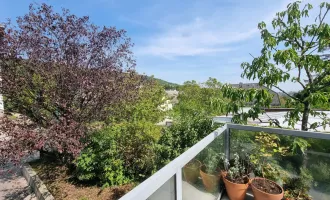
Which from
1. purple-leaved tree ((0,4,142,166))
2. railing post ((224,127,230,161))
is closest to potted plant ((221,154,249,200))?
railing post ((224,127,230,161))

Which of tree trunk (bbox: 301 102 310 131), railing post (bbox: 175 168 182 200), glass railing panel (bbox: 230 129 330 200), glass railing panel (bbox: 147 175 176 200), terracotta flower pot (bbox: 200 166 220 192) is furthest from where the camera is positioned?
tree trunk (bbox: 301 102 310 131)

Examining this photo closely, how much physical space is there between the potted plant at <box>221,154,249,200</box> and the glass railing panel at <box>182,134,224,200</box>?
0.44 ft

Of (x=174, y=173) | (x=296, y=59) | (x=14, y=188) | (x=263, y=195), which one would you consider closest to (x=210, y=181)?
(x=263, y=195)

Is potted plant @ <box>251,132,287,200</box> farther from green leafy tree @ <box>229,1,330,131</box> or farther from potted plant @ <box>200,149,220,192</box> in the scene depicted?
green leafy tree @ <box>229,1,330,131</box>

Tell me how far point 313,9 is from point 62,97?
508cm

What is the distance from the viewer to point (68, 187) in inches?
156

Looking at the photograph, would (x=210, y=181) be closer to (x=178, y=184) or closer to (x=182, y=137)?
(x=178, y=184)

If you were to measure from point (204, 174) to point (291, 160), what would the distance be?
59.8 inches

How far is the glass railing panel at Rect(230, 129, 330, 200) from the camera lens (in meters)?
2.45

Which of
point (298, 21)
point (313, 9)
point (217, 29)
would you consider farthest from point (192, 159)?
point (217, 29)

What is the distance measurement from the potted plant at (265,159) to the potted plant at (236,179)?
0.14 metres

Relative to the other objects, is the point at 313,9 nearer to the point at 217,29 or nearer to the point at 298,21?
the point at 298,21

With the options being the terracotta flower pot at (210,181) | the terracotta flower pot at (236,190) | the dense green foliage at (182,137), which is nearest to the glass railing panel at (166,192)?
the terracotta flower pot at (210,181)

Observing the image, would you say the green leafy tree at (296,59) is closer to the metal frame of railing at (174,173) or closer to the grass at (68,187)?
the metal frame of railing at (174,173)
